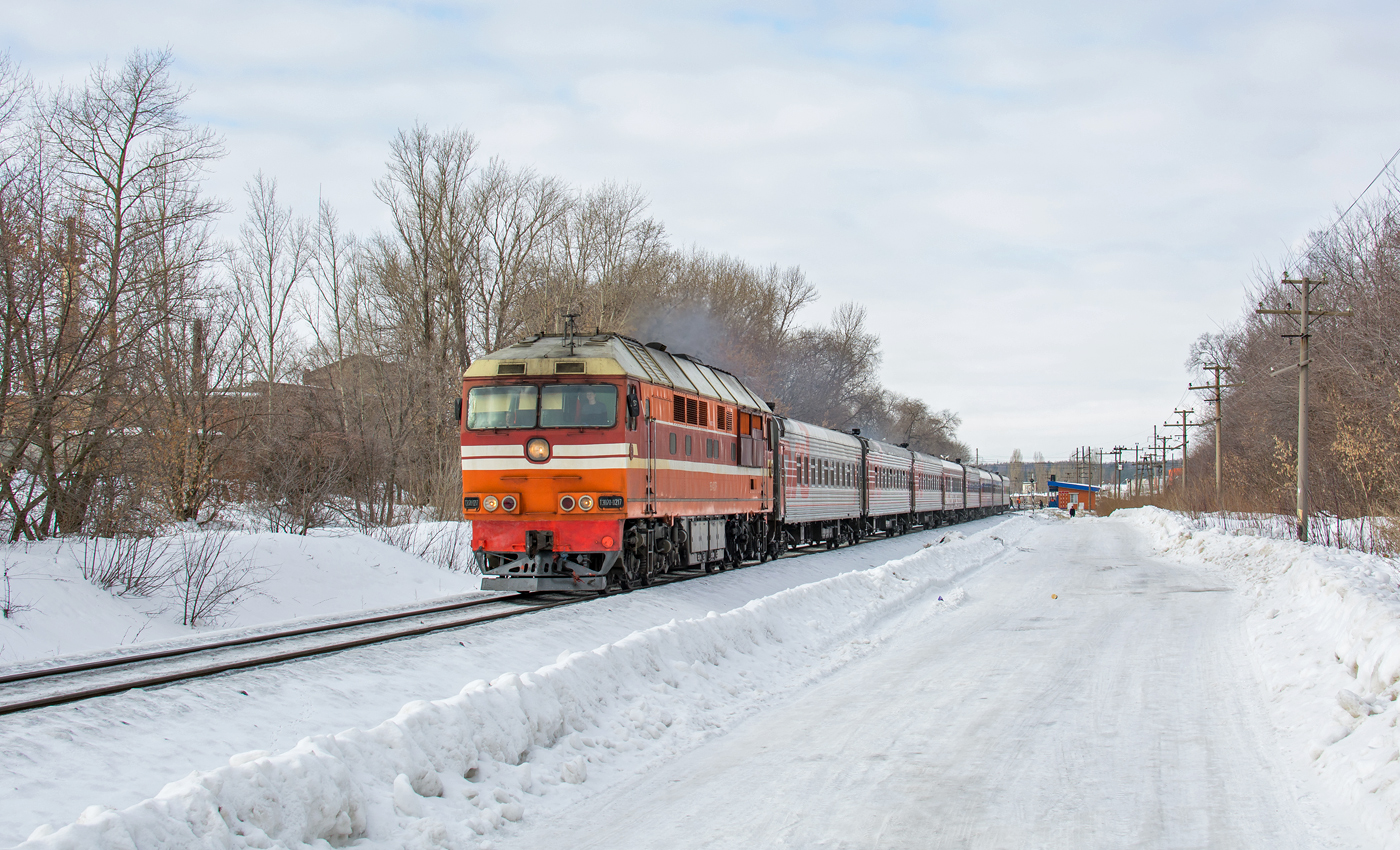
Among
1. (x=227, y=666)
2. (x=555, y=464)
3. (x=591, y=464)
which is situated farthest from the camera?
(x=555, y=464)

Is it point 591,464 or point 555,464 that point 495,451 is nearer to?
point 555,464

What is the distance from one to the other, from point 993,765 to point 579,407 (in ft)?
29.4

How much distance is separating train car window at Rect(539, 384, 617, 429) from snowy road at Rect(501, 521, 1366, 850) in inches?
202

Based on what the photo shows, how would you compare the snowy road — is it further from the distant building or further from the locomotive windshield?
the distant building

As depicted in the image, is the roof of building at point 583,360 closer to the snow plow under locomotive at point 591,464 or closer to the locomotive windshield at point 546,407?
the snow plow under locomotive at point 591,464

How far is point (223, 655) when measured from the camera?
33.0ft

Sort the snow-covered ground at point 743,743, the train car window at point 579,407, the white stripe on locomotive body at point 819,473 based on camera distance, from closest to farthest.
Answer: the snow-covered ground at point 743,743
the train car window at point 579,407
the white stripe on locomotive body at point 819,473

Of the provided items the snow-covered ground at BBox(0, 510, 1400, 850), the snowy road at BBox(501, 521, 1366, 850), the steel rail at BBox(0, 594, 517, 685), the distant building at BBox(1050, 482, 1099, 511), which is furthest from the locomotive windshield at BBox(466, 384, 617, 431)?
the distant building at BBox(1050, 482, 1099, 511)

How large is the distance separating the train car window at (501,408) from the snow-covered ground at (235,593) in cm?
315

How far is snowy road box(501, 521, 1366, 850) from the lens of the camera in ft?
18.5

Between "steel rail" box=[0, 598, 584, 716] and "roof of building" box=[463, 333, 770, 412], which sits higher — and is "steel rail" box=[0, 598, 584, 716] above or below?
below

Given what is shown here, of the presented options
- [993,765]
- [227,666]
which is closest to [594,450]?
[227,666]

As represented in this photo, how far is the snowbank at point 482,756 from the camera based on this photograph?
4684mm

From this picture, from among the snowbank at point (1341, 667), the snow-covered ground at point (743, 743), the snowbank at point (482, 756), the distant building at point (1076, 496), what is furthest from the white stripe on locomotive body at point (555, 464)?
the distant building at point (1076, 496)
